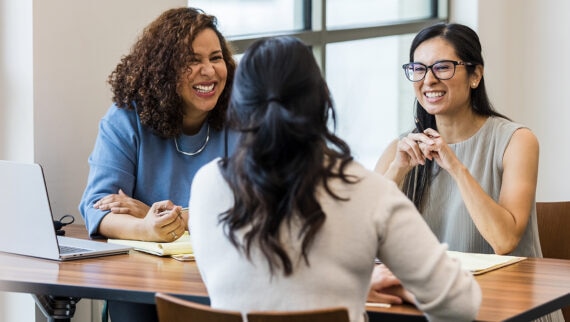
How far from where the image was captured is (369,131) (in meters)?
5.07

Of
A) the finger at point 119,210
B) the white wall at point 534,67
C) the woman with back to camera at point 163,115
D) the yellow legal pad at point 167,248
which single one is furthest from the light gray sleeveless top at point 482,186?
the white wall at point 534,67

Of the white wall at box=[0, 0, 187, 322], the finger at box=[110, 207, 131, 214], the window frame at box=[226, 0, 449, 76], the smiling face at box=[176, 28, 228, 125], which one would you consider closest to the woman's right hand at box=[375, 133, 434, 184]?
the smiling face at box=[176, 28, 228, 125]

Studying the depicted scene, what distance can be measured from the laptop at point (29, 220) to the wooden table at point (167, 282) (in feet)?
0.09

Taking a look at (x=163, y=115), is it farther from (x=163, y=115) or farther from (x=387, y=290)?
(x=387, y=290)

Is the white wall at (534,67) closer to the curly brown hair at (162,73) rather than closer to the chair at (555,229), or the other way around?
the chair at (555,229)

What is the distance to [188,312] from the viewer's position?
1.57m

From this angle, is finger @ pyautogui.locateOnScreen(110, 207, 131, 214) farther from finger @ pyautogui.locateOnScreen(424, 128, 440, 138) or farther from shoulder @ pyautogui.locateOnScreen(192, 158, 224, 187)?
shoulder @ pyautogui.locateOnScreen(192, 158, 224, 187)

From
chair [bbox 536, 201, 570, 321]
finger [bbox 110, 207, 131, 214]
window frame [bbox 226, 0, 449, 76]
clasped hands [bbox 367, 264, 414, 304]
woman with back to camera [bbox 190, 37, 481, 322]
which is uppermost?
window frame [bbox 226, 0, 449, 76]

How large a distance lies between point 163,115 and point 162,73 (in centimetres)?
13

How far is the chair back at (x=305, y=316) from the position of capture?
1.46 m

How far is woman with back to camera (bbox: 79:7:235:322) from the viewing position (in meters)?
2.78

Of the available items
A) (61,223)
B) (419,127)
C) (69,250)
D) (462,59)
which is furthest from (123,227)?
(462,59)

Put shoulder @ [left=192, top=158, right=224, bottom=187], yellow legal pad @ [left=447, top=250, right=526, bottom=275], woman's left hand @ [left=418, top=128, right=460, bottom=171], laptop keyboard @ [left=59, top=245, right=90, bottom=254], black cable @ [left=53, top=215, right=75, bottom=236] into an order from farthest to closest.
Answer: black cable @ [left=53, top=215, right=75, bottom=236], woman's left hand @ [left=418, top=128, right=460, bottom=171], laptop keyboard @ [left=59, top=245, right=90, bottom=254], yellow legal pad @ [left=447, top=250, right=526, bottom=275], shoulder @ [left=192, top=158, right=224, bottom=187]

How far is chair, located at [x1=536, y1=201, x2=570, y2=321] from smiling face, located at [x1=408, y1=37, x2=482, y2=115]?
51 cm
